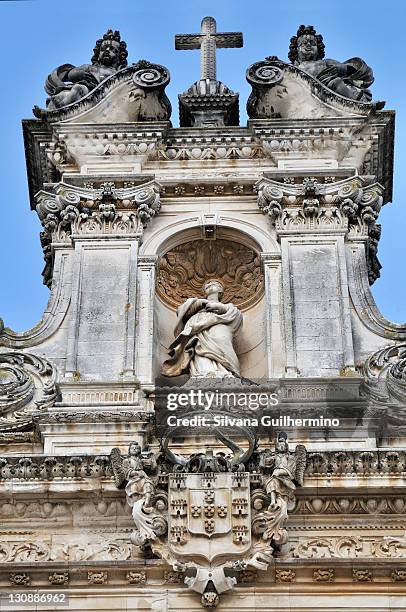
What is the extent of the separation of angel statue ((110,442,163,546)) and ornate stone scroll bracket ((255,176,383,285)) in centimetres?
501

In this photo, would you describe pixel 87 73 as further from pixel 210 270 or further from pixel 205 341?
pixel 205 341

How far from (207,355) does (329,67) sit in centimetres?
593

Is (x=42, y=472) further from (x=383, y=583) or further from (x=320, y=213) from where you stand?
(x=320, y=213)

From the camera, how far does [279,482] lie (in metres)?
18.8

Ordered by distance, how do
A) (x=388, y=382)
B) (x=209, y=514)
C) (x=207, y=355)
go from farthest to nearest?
(x=207, y=355) < (x=388, y=382) < (x=209, y=514)

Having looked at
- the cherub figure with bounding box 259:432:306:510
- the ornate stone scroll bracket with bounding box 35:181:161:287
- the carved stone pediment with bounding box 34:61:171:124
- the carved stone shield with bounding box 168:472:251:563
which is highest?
the carved stone pediment with bounding box 34:61:171:124

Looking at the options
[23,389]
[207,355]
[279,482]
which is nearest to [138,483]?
[279,482]

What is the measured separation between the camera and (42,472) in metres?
19.4

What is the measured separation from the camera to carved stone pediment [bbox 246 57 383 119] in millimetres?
24938

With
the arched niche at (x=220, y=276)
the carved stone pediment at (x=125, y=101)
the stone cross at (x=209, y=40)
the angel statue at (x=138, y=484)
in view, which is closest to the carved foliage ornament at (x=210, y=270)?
the arched niche at (x=220, y=276)

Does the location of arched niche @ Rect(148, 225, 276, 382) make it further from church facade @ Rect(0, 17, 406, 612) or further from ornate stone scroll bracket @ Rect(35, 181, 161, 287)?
ornate stone scroll bracket @ Rect(35, 181, 161, 287)

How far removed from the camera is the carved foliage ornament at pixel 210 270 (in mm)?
23734

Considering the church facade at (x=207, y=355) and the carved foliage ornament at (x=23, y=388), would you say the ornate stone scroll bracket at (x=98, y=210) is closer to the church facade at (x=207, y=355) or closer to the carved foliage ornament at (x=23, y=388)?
the church facade at (x=207, y=355)

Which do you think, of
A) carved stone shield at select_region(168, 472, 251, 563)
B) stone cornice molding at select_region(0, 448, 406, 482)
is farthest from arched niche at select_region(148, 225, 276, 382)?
carved stone shield at select_region(168, 472, 251, 563)
